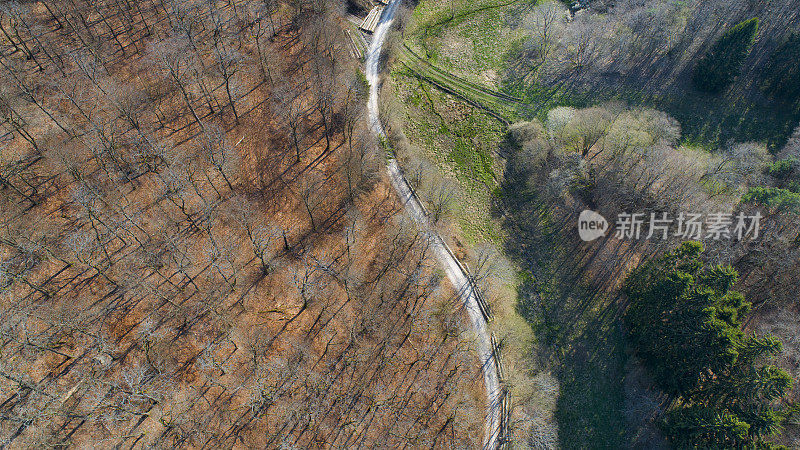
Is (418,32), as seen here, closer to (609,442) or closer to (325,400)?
(325,400)

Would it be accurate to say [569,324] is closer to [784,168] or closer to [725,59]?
[784,168]

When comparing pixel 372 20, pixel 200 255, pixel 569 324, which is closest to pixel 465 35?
pixel 372 20

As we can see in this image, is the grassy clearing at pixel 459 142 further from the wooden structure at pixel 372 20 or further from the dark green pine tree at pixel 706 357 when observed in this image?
the dark green pine tree at pixel 706 357

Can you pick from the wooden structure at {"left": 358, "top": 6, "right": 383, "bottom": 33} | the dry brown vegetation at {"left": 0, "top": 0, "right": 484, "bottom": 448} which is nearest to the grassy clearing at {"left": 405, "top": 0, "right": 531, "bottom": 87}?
the wooden structure at {"left": 358, "top": 6, "right": 383, "bottom": 33}

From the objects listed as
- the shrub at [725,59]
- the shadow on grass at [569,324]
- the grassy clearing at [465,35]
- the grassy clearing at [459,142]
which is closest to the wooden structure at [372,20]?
the grassy clearing at [465,35]

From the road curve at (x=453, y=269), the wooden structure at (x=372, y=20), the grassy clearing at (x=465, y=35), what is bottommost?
the road curve at (x=453, y=269)

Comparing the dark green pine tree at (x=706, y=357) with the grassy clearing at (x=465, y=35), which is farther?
the grassy clearing at (x=465, y=35)
